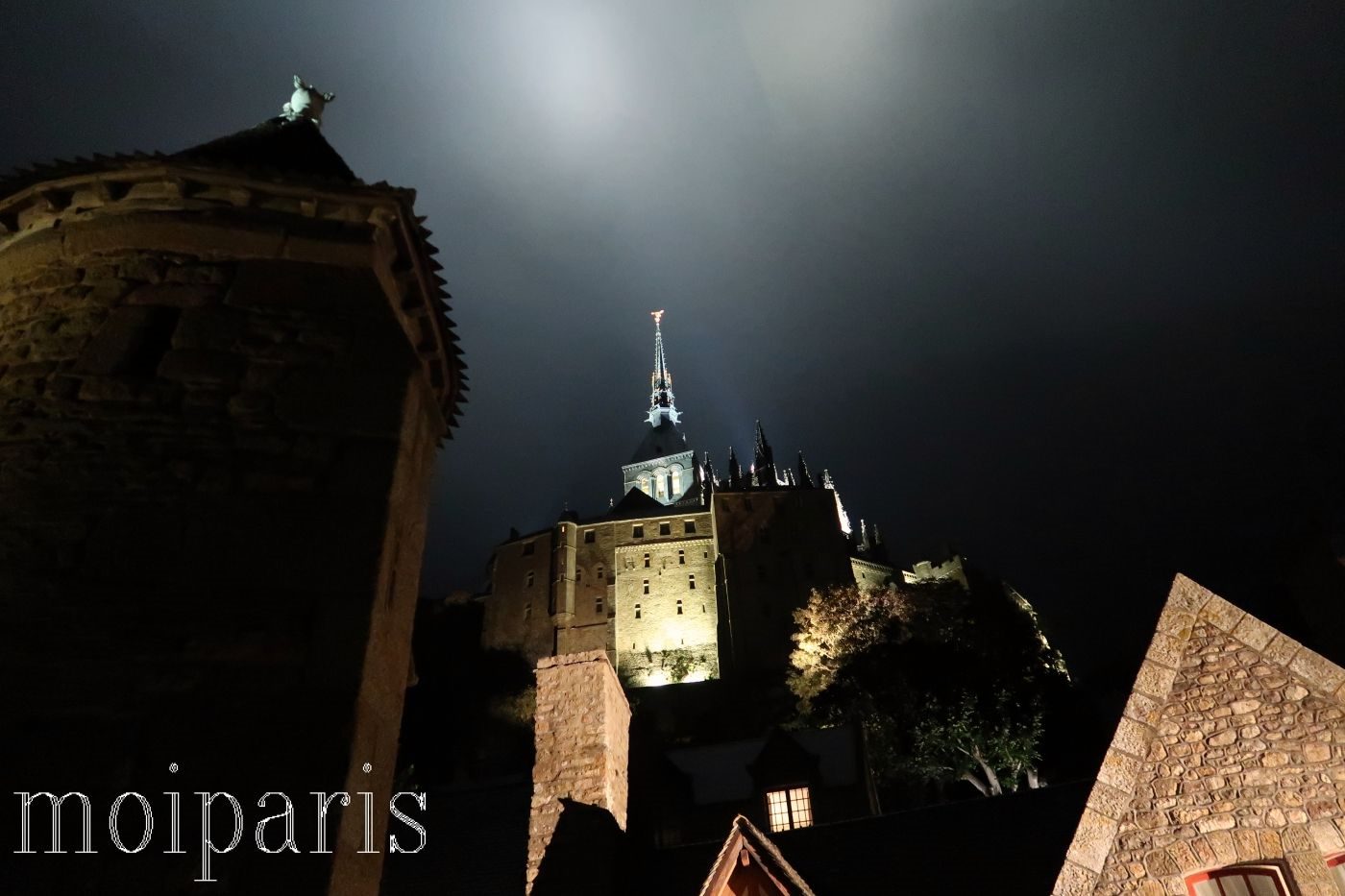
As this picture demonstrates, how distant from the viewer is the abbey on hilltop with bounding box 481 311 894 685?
61062mm

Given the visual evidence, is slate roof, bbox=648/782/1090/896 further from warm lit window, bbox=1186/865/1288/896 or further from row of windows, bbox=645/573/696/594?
row of windows, bbox=645/573/696/594

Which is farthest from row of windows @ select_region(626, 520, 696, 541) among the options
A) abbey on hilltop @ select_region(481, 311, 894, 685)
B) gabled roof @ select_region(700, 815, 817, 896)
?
Answer: gabled roof @ select_region(700, 815, 817, 896)

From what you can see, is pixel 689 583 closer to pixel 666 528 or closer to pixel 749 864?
pixel 666 528

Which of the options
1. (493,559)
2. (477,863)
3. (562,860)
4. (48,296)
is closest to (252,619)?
(48,296)

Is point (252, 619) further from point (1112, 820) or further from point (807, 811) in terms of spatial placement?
point (807, 811)

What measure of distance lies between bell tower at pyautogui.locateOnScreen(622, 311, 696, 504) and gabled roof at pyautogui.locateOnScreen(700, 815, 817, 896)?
268ft

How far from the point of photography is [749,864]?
9625 millimetres

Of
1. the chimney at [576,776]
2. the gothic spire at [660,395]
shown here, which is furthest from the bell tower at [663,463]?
the chimney at [576,776]

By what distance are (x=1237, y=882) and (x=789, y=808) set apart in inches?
446

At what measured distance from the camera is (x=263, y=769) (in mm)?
3963

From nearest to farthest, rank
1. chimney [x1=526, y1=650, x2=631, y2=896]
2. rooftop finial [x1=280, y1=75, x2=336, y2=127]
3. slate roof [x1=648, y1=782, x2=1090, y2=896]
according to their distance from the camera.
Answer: rooftop finial [x1=280, y1=75, x2=336, y2=127] → slate roof [x1=648, y1=782, x2=1090, y2=896] → chimney [x1=526, y1=650, x2=631, y2=896]

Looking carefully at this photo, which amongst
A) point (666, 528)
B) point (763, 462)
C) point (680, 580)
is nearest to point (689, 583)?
point (680, 580)

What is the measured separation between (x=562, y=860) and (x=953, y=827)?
5205 mm

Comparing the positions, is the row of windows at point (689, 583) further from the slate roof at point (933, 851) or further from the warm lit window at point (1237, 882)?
the warm lit window at point (1237, 882)
